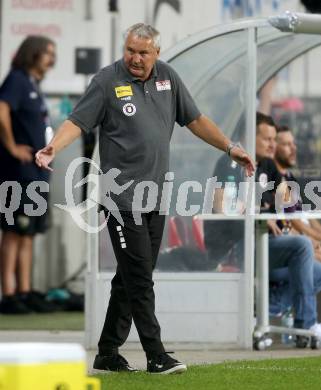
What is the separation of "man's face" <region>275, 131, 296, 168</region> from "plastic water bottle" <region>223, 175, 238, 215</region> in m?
0.98

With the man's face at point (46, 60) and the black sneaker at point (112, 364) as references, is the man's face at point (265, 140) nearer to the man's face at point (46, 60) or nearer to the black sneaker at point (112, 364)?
the black sneaker at point (112, 364)

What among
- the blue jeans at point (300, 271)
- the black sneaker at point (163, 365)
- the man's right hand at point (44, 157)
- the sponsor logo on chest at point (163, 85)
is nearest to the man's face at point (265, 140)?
the blue jeans at point (300, 271)

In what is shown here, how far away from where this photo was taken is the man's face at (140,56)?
9438 millimetres

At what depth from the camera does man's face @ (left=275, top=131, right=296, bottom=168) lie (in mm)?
12859

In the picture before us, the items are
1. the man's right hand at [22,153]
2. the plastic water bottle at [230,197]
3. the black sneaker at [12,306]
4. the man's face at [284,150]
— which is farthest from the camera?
the man's right hand at [22,153]

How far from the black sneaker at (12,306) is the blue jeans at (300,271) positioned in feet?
12.5

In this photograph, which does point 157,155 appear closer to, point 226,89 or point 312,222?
point 226,89

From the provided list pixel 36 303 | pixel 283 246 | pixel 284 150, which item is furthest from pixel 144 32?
pixel 36 303

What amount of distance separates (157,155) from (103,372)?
4.66 ft

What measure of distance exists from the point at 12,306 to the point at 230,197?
13.0ft

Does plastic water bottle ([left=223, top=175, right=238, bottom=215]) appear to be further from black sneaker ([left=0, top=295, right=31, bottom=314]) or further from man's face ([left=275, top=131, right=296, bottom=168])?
black sneaker ([left=0, top=295, right=31, bottom=314])

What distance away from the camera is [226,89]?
39.8 feet

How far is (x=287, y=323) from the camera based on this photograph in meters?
12.7

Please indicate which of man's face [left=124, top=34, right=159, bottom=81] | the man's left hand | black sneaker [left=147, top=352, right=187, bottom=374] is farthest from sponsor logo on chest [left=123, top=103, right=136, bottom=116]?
black sneaker [left=147, top=352, right=187, bottom=374]
